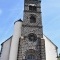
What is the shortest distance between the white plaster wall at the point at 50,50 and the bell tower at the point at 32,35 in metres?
1.72

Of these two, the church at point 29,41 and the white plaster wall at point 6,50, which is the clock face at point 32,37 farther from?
the white plaster wall at point 6,50

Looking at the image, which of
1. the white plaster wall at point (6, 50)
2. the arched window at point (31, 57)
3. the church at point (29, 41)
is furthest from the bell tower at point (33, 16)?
the white plaster wall at point (6, 50)

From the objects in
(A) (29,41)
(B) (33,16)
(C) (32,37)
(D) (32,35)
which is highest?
(B) (33,16)

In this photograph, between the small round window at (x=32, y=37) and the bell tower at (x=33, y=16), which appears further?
the bell tower at (x=33, y=16)

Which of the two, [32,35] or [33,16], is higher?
[33,16]

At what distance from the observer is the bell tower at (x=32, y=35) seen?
30.5 m

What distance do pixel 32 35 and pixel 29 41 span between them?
1.29 meters

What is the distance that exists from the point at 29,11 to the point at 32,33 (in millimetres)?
4474

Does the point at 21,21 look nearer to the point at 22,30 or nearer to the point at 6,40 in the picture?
the point at 22,30

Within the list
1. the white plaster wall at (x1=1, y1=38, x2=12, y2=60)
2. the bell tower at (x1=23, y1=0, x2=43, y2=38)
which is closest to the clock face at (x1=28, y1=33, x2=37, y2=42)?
the bell tower at (x1=23, y1=0, x2=43, y2=38)

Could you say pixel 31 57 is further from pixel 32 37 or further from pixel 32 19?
pixel 32 19

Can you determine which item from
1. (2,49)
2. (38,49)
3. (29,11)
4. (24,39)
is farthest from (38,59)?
(29,11)

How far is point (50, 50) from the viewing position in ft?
107

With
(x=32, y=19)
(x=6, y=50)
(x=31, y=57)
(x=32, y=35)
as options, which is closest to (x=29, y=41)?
(x=32, y=35)
